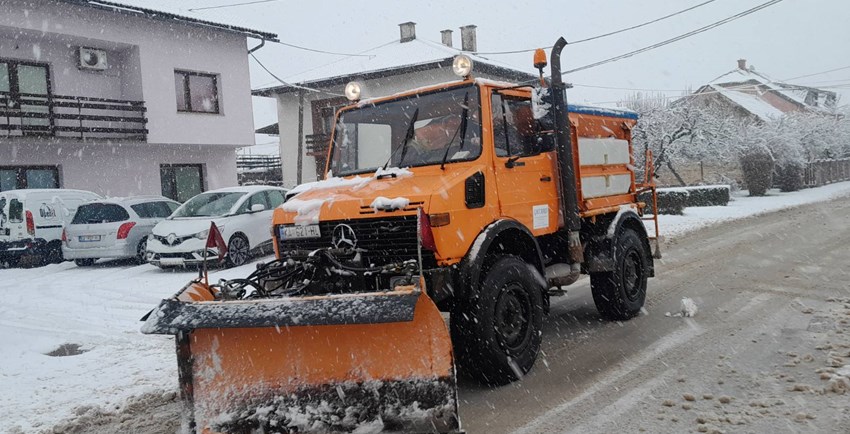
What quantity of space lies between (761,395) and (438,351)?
2.33m

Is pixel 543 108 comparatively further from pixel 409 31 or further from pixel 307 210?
pixel 409 31

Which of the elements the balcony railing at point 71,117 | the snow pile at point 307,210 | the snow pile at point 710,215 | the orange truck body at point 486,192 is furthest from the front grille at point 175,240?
the snow pile at point 710,215

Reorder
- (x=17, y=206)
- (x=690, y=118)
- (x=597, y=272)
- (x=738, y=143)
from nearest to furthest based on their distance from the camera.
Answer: (x=597, y=272) → (x=17, y=206) → (x=690, y=118) → (x=738, y=143)

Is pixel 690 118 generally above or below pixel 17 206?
above

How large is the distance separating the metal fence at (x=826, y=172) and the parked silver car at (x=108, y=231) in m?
33.7

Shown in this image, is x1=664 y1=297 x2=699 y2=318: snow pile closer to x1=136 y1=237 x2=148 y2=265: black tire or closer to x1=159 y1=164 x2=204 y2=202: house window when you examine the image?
x1=136 y1=237 x2=148 y2=265: black tire

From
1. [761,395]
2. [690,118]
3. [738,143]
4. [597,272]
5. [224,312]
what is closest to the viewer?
[224,312]

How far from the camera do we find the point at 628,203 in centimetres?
732

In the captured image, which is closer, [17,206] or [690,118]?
[17,206]

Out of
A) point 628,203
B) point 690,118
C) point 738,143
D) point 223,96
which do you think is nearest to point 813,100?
point 738,143

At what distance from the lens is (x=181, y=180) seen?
2214 cm

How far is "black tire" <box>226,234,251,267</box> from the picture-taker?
12.3m

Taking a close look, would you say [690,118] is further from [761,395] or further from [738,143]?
[761,395]

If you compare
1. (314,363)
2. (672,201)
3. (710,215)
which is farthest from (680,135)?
(314,363)
